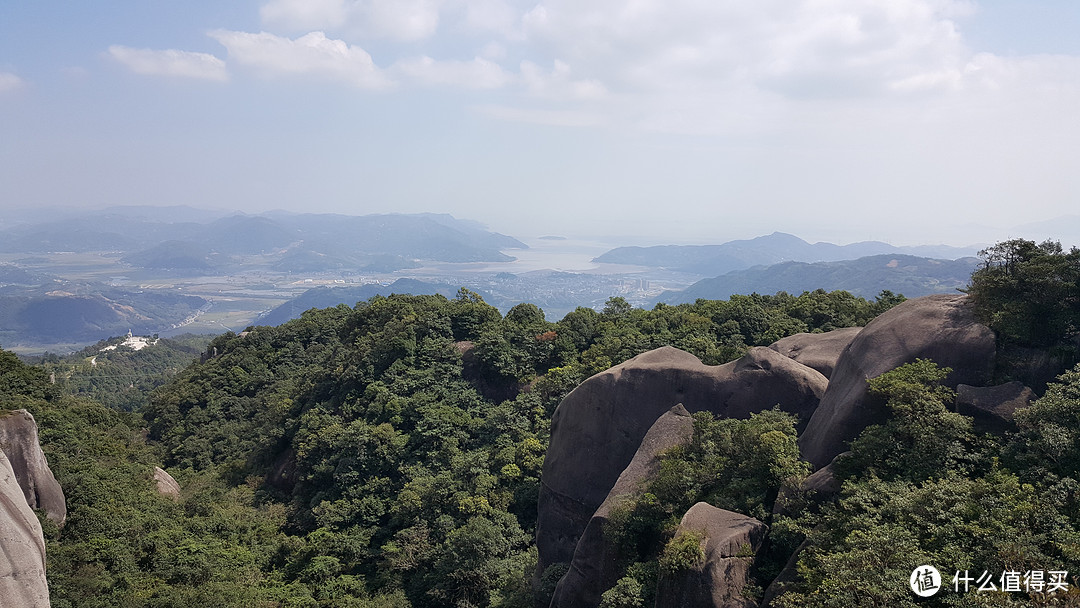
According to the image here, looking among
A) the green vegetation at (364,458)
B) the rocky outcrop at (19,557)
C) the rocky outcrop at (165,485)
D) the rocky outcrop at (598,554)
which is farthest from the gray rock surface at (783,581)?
the rocky outcrop at (165,485)

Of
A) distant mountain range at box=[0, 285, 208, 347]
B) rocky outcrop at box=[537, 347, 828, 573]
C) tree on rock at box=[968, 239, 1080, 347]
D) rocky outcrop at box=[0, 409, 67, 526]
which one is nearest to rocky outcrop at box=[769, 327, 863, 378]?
rocky outcrop at box=[537, 347, 828, 573]

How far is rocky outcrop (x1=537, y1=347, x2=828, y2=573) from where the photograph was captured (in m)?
15.5

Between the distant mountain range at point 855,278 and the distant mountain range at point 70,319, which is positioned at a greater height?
the distant mountain range at point 855,278

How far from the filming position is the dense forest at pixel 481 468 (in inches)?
348

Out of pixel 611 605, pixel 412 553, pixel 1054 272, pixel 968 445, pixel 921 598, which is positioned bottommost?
pixel 412 553

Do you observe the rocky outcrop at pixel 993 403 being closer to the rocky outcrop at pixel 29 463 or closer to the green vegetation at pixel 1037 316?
the green vegetation at pixel 1037 316

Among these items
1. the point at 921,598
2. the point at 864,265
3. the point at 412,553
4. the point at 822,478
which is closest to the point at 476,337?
the point at 412,553

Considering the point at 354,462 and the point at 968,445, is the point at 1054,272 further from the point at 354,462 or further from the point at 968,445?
the point at 354,462

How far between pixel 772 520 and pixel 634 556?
9.87ft

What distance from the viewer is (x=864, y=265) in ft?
498

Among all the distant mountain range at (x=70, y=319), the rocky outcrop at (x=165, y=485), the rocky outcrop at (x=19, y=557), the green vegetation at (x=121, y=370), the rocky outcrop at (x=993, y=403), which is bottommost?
the distant mountain range at (x=70, y=319)

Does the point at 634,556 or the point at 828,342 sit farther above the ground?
the point at 828,342

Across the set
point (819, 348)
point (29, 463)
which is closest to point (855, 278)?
point (819, 348)

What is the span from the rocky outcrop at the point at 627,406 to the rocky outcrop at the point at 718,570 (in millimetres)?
5044
